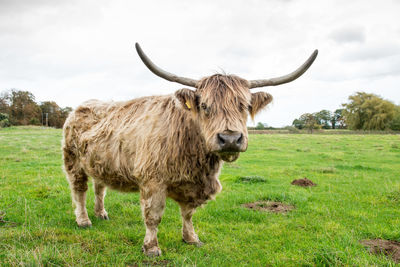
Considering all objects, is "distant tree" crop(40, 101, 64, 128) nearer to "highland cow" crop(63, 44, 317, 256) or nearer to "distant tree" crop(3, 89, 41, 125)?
"distant tree" crop(3, 89, 41, 125)

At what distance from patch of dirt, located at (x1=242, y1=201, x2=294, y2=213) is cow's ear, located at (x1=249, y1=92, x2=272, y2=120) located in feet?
8.98

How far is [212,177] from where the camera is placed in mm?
3943

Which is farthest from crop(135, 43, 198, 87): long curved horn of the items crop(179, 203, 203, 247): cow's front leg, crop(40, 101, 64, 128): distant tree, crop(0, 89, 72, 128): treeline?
crop(40, 101, 64, 128): distant tree

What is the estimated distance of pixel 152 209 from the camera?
3799 millimetres

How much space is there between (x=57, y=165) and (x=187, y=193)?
895cm

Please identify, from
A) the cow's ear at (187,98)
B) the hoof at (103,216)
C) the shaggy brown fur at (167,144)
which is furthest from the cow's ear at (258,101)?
the hoof at (103,216)

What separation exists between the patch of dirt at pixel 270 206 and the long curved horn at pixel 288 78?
9.44 ft

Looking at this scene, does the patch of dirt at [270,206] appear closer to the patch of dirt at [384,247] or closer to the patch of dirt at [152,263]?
the patch of dirt at [384,247]

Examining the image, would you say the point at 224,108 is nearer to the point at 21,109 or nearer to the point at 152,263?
the point at 152,263

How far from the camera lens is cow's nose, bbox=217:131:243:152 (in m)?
2.94

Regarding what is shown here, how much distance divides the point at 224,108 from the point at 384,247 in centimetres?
288

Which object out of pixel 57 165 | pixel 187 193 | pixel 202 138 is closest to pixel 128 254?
pixel 187 193

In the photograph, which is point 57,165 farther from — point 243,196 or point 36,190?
point 243,196

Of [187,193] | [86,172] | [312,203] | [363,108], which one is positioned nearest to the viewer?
[187,193]
